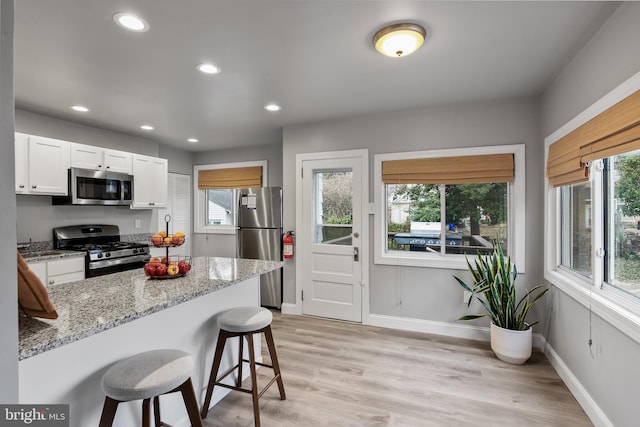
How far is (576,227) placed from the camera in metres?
2.41

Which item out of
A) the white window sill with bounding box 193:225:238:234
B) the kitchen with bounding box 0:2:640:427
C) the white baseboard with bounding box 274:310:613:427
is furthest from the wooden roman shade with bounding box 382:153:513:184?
the white window sill with bounding box 193:225:238:234

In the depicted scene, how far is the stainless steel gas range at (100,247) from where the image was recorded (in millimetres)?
3434

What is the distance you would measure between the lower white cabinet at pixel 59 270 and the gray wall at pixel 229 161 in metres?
2.33

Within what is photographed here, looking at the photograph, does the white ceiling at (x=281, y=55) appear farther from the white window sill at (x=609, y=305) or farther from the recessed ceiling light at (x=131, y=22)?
the white window sill at (x=609, y=305)

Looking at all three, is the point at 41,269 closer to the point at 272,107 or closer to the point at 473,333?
the point at 272,107

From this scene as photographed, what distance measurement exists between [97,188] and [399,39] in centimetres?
379

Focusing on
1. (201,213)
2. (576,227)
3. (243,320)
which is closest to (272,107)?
(243,320)

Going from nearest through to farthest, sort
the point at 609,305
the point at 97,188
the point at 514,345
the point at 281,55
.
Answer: the point at 609,305
the point at 281,55
the point at 514,345
the point at 97,188

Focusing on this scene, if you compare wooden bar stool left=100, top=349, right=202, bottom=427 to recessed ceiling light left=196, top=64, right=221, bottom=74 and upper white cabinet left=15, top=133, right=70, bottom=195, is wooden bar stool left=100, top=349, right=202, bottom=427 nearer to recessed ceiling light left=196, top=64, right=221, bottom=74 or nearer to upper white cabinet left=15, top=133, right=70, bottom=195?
recessed ceiling light left=196, top=64, right=221, bottom=74

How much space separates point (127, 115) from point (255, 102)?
5.20 feet

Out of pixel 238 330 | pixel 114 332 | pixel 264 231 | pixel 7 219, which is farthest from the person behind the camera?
pixel 264 231

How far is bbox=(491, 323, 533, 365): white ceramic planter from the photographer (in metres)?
2.63

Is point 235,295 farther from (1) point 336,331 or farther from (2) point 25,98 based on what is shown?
(2) point 25,98

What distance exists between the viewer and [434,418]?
6.57ft
